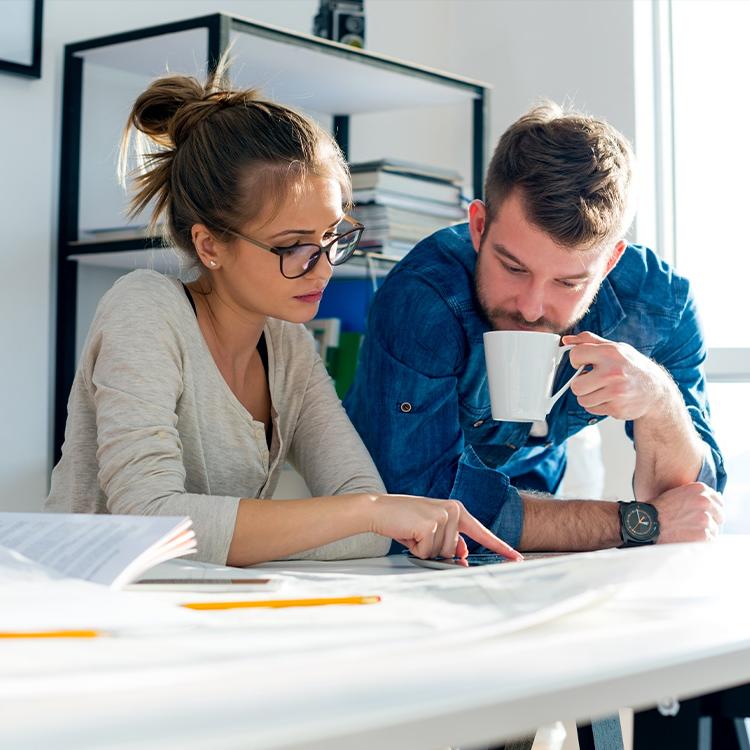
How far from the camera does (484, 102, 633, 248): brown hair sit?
4.80ft

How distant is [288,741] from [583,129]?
134 cm

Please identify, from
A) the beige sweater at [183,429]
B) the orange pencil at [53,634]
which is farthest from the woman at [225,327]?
the orange pencil at [53,634]

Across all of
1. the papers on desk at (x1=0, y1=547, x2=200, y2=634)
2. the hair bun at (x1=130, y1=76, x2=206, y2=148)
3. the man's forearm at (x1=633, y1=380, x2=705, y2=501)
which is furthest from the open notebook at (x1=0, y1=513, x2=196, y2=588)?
the man's forearm at (x1=633, y1=380, x2=705, y2=501)

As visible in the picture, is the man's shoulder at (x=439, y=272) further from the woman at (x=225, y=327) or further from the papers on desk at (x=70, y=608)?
the papers on desk at (x=70, y=608)

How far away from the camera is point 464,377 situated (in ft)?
5.21

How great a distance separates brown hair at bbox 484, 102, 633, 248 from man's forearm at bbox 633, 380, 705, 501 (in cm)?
25

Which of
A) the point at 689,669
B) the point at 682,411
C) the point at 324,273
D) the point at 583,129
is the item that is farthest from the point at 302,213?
the point at 689,669

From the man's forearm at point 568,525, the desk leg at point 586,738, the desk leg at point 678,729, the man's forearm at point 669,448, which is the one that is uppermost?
the man's forearm at point 669,448

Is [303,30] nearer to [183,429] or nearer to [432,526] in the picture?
[183,429]

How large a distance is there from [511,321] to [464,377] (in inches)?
4.8

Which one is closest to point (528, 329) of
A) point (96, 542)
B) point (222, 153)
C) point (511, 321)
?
point (511, 321)

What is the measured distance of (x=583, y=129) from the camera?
155cm

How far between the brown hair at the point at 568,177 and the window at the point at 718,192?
117cm

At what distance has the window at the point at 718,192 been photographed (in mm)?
2611
